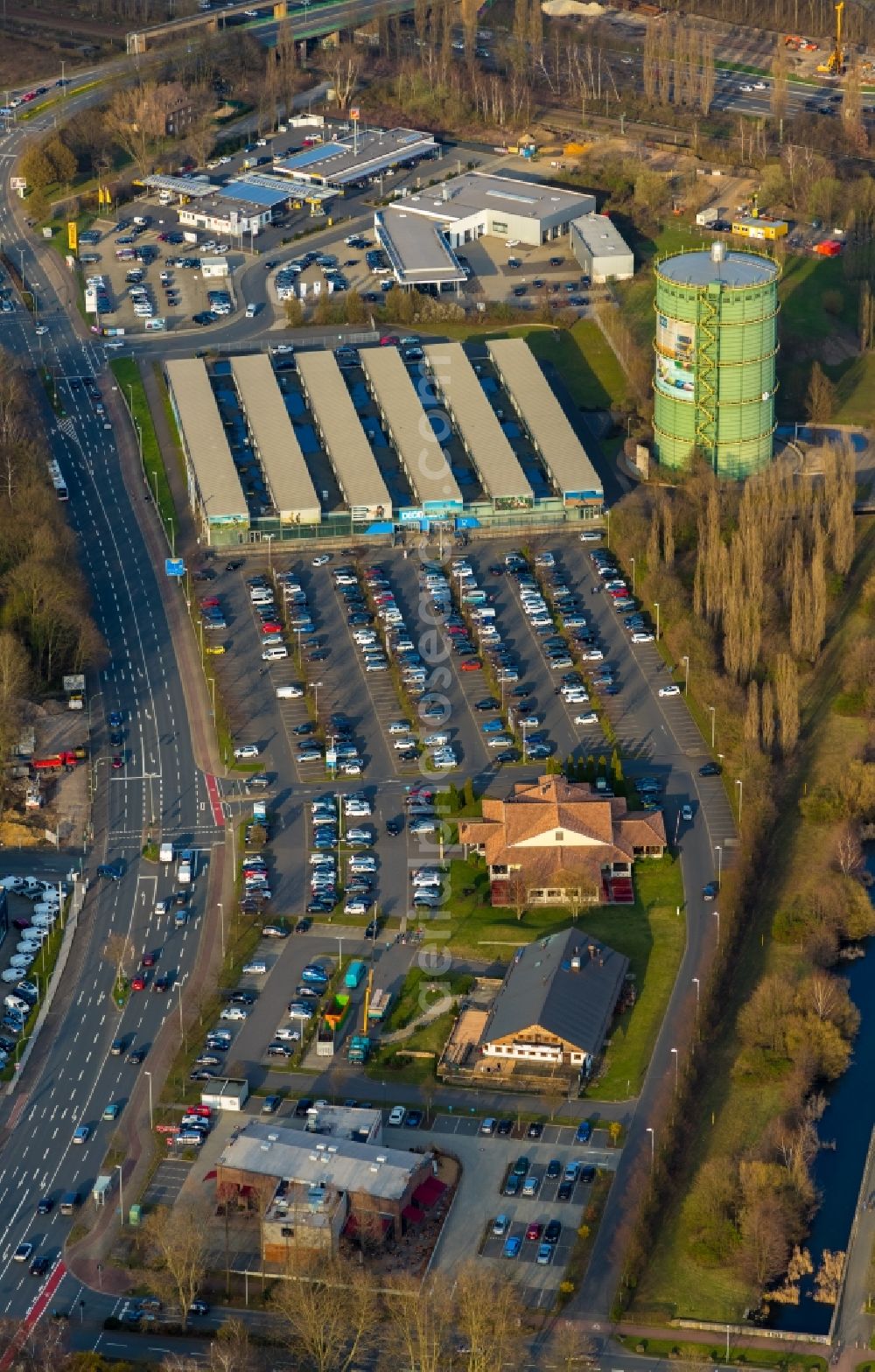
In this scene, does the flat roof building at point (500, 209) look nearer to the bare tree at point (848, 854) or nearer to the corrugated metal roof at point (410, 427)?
the corrugated metal roof at point (410, 427)

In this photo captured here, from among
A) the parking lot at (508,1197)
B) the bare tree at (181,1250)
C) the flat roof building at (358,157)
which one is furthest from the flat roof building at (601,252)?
the bare tree at (181,1250)

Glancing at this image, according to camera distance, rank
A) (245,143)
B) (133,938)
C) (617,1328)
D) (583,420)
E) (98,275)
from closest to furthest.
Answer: (617,1328), (133,938), (583,420), (98,275), (245,143)

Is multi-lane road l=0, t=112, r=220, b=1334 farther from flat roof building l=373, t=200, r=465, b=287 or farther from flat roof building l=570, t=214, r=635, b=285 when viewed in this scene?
flat roof building l=570, t=214, r=635, b=285

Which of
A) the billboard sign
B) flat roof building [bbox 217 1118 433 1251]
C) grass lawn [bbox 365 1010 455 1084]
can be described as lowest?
grass lawn [bbox 365 1010 455 1084]

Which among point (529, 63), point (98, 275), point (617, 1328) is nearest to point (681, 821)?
point (617, 1328)

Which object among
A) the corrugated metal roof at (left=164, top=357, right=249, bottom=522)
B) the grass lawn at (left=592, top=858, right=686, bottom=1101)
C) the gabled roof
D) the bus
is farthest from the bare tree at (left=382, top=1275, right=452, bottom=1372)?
the bus

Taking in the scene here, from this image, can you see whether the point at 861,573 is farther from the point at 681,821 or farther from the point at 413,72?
the point at 413,72

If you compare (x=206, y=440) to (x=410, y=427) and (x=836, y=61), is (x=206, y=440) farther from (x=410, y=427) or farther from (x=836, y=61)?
(x=836, y=61)
